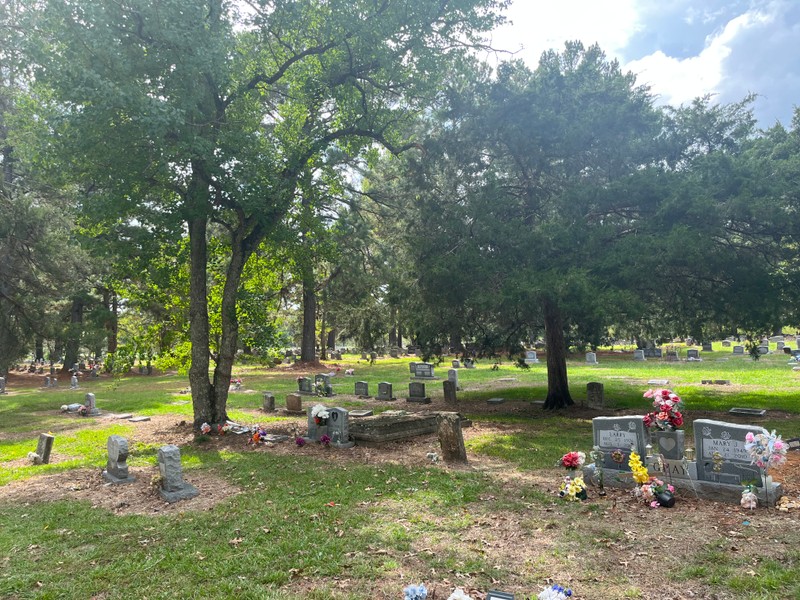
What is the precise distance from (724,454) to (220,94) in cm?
1258

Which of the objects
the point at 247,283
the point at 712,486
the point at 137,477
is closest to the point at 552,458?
the point at 712,486

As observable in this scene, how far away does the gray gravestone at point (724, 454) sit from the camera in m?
6.71

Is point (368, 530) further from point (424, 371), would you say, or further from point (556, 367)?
point (424, 371)

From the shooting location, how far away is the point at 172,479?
778 centimetres

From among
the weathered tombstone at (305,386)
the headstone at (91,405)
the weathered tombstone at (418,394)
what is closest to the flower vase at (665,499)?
the weathered tombstone at (418,394)

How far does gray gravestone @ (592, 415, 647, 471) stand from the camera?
25.0 ft

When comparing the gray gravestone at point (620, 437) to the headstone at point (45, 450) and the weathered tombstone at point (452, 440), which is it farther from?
the headstone at point (45, 450)

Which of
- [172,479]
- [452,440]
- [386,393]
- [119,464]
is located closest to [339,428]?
[452,440]

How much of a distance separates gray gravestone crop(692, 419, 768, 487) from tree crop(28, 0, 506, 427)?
32.0ft

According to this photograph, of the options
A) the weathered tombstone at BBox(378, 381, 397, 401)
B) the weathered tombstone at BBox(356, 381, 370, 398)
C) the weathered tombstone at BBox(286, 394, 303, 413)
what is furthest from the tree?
the weathered tombstone at BBox(356, 381, 370, 398)

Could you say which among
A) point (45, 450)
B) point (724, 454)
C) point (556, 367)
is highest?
point (556, 367)

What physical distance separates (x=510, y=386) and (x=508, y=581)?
61.1 feet

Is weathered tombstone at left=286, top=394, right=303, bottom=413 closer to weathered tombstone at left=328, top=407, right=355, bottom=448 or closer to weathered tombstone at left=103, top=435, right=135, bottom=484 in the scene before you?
weathered tombstone at left=328, top=407, right=355, bottom=448

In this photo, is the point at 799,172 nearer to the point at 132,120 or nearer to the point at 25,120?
the point at 132,120
